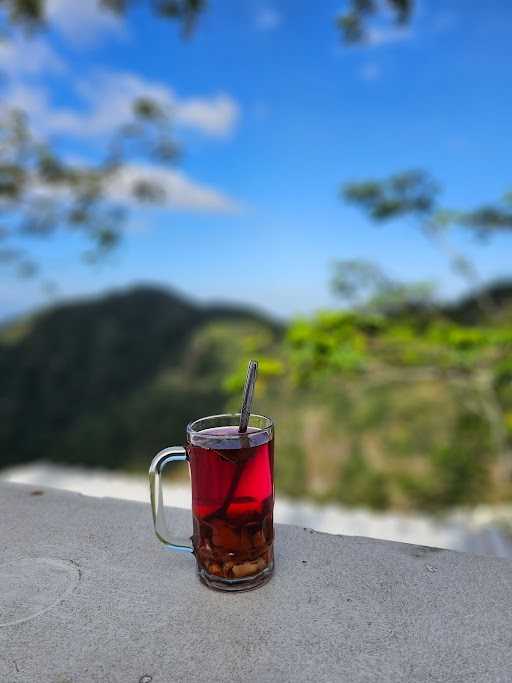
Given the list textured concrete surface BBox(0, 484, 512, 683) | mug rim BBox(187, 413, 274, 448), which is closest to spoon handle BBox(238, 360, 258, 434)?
mug rim BBox(187, 413, 274, 448)

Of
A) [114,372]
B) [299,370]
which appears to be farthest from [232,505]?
[114,372]

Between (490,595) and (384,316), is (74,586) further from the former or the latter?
(384,316)

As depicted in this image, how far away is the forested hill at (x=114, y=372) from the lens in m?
8.28

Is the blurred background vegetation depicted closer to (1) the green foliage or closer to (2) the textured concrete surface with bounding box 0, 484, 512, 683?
(1) the green foliage

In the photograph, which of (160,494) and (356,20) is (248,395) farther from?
(356,20)

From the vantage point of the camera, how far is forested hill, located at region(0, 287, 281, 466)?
27.2 feet

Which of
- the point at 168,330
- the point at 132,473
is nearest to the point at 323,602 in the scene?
the point at 132,473

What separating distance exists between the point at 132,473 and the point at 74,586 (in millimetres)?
6934

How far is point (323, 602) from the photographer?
0.67 meters

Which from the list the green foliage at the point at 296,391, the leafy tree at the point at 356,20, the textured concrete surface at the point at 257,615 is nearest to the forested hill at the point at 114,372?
the green foliage at the point at 296,391

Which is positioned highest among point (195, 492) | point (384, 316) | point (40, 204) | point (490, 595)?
point (40, 204)

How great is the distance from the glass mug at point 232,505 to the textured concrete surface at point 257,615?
1.1 inches

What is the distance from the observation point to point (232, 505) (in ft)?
2.26

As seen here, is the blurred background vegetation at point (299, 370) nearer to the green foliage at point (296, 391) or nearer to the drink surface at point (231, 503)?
the green foliage at point (296, 391)
